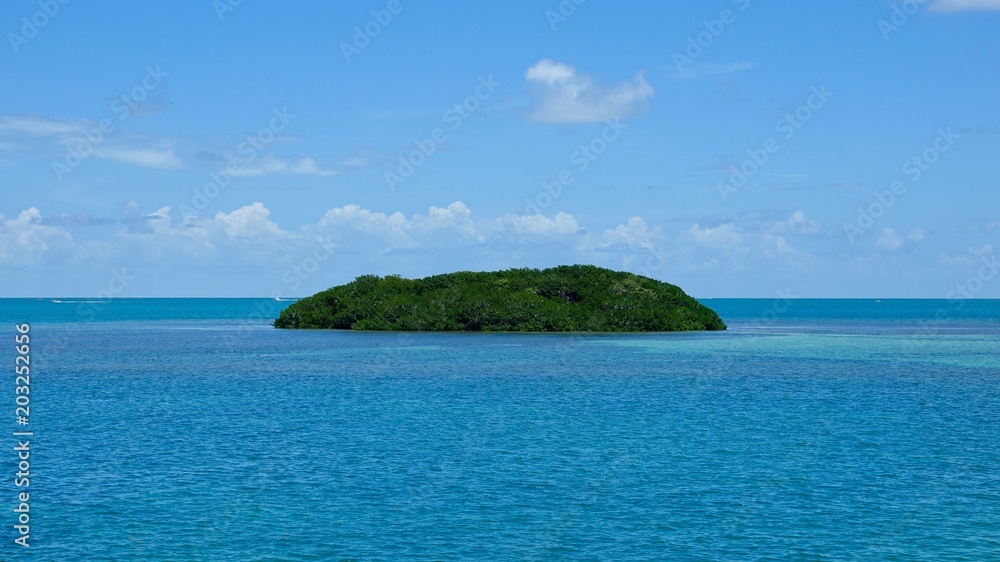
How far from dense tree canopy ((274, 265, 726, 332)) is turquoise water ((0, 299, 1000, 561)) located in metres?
48.9

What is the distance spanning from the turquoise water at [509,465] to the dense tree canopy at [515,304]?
4889 cm

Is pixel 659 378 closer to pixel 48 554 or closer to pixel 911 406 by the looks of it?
pixel 911 406

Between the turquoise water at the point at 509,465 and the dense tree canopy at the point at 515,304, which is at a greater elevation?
the dense tree canopy at the point at 515,304

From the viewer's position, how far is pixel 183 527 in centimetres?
2278

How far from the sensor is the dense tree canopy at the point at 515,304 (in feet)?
363

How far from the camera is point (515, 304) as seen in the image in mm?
110625

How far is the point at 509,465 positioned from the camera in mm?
29797

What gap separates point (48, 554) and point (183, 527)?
3036mm

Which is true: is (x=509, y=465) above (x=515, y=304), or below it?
below

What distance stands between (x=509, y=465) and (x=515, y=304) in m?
80.9

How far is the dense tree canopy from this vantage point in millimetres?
110500

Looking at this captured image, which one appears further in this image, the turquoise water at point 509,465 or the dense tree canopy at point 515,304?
the dense tree canopy at point 515,304

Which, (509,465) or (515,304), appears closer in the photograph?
(509,465)

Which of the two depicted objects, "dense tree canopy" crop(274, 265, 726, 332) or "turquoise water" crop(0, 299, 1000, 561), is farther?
"dense tree canopy" crop(274, 265, 726, 332)
